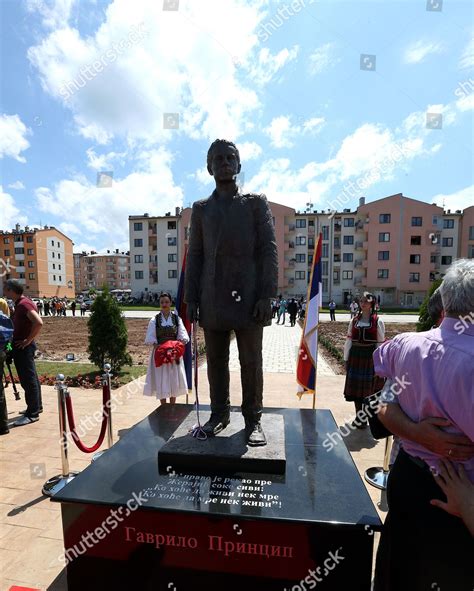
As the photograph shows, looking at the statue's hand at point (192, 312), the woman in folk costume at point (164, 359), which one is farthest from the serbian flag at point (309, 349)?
the statue's hand at point (192, 312)

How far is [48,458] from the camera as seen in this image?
432 centimetres

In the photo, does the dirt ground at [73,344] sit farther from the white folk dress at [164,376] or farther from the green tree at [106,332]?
the white folk dress at [164,376]

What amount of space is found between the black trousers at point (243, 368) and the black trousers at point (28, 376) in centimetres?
374

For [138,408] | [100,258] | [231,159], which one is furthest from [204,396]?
[100,258]

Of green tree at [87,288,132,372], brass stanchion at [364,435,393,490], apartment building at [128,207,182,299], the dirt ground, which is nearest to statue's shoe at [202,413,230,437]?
brass stanchion at [364,435,393,490]

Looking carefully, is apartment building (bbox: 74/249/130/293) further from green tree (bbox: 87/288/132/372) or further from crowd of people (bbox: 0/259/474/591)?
crowd of people (bbox: 0/259/474/591)

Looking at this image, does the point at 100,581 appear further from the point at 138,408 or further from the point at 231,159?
the point at 138,408

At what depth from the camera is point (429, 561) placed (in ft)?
5.12

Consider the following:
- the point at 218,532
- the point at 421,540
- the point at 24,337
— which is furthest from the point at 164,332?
the point at 421,540

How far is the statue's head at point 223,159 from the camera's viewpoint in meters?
3.08

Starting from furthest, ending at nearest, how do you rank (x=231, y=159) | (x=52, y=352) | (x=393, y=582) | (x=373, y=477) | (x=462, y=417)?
1. (x=52, y=352)
2. (x=373, y=477)
3. (x=231, y=159)
4. (x=393, y=582)
5. (x=462, y=417)

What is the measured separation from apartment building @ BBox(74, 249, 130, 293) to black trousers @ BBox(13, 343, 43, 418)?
93593mm

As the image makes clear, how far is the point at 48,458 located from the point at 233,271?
11.8 ft

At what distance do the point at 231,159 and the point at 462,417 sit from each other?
2.70 meters
